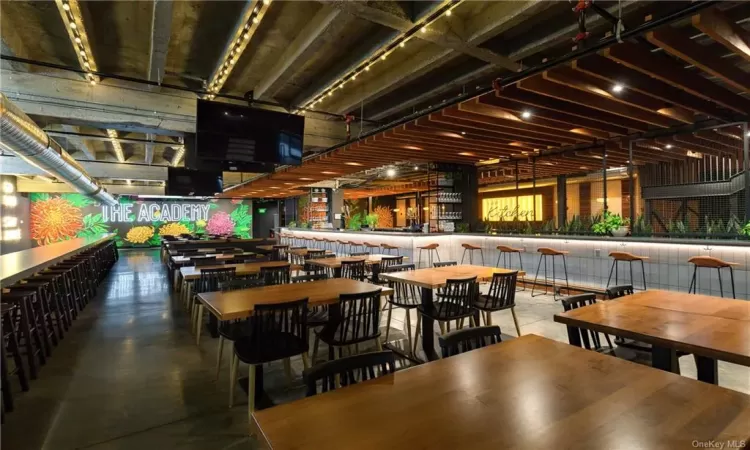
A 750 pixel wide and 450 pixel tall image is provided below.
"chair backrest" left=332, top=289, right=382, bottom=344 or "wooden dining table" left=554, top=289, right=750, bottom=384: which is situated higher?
"wooden dining table" left=554, top=289, right=750, bottom=384

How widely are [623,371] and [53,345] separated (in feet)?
18.1

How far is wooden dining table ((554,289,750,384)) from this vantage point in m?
1.73

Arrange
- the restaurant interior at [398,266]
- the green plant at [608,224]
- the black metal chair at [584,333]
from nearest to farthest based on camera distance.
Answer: the restaurant interior at [398,266] → the black metal chair at [584,333] → the green plant at [608,224]

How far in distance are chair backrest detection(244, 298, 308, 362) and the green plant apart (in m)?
5.62

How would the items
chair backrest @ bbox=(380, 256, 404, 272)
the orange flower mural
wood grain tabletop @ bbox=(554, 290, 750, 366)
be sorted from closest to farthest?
wood grain tabletop @ bbox=(554, 290, 750, 366) → chair backrest @ bbox=(380, 256, 404, 272) → the orange flower mural

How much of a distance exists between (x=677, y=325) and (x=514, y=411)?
4.95 feet

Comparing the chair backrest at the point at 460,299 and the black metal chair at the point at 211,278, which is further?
the black metal chair at the point at 211,278

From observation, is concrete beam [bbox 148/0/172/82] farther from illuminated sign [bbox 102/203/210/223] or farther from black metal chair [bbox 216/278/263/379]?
illuminated sign [bbox 102/203/210/223]

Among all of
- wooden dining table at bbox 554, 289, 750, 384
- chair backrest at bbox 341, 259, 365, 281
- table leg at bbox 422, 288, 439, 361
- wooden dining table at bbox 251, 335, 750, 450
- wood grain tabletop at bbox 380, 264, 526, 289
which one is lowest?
table leg at bbox 422, 288, 439, 361

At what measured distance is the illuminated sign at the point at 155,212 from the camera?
1839 centimetres

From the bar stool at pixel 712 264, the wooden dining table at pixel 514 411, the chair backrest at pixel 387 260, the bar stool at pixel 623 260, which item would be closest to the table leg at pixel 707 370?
the wooden dining table at pixel 514 411

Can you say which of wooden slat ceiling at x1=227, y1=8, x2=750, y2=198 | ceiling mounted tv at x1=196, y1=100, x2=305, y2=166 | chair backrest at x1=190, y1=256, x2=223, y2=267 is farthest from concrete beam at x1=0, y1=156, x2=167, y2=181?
ceiling mounted tv at x1=196, y1=100, x2=305, y2=166

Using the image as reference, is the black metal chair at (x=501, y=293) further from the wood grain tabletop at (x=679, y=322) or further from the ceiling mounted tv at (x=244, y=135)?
the ceiling mounted tv at (x=244, y=135)

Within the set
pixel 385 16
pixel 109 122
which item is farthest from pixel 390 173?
pixel 385 16
